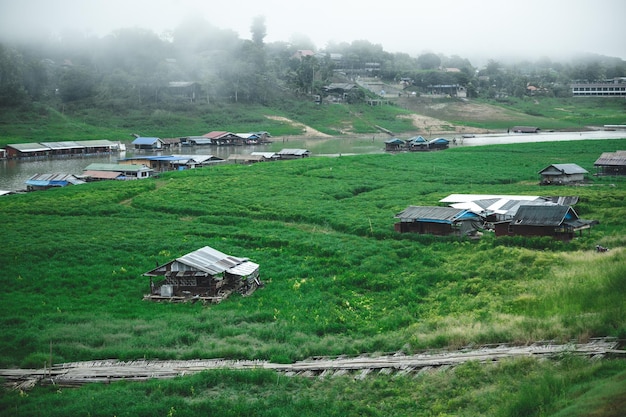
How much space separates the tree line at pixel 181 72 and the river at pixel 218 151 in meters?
23.7

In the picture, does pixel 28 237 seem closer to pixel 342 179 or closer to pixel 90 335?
pixel 90 335

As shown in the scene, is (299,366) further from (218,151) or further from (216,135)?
(216,135)

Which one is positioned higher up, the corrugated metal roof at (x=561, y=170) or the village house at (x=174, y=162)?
the corrugated metal roof at (x=561, y=170)

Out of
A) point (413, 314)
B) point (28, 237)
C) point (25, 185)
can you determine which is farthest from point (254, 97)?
point (413, 314)

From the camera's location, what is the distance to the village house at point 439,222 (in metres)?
31.8

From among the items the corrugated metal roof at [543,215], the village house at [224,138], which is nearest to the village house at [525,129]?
the village house at [224,138]

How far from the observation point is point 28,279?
26469 millimetres

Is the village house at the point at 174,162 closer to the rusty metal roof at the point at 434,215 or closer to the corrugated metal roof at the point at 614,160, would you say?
the rusty metal roof at the point at 434,215

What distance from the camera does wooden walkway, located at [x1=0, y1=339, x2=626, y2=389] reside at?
17359 mm

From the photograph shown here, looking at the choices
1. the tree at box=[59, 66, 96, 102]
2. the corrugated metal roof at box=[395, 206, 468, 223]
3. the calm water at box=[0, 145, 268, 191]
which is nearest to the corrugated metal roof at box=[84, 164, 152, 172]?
the calm water at box=[0, 145, 268, 191]

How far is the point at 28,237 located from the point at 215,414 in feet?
71.6

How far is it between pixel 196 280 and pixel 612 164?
3756cm

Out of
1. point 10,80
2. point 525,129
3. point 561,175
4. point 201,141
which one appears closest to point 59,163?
point 201,141

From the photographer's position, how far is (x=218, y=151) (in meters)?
82.6
